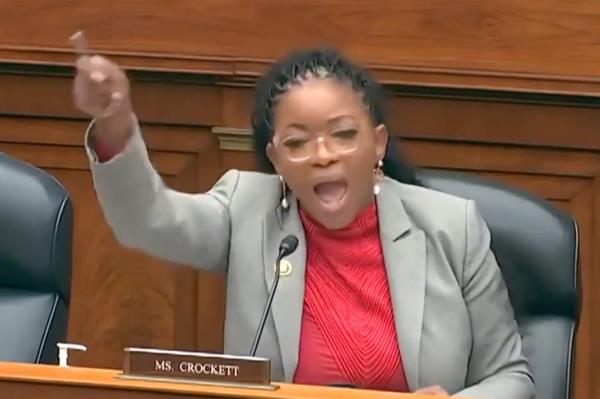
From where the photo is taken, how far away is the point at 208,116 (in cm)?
303

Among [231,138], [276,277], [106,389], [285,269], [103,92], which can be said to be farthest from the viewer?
[231,138]

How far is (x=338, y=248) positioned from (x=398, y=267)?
9 centimetres

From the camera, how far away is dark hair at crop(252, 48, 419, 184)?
213 cm

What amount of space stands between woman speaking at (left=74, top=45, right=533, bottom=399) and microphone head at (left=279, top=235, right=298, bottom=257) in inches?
1.9

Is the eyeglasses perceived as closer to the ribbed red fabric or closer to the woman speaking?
the woman speaking

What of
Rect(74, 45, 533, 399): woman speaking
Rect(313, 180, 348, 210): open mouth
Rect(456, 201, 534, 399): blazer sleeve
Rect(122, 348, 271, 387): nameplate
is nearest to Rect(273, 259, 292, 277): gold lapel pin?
Rect(74, 45, 533, 399): woman speaking

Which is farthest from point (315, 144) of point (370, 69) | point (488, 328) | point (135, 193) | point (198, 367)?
point (370, 69)

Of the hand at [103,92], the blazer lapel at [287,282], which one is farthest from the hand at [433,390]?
the hand at [103,92]

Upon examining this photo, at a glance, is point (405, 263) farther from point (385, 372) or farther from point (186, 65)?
point (186, 65)

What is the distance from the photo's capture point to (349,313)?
6.76 feet

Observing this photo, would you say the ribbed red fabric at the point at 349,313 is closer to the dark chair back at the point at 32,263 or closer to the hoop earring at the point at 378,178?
the hoop earring at the point at 378,178

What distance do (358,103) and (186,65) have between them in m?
0.97

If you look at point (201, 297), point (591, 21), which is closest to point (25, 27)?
point (201, 297)

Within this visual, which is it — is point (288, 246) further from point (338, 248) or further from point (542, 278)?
point (542, 278)
